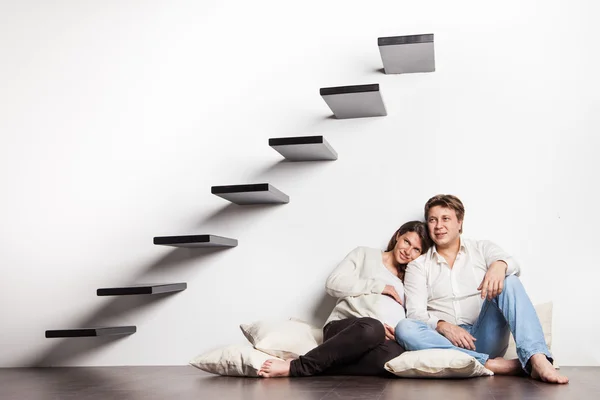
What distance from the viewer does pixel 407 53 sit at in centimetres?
315

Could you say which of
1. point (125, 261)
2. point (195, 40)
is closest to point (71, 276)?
point (125, 261)

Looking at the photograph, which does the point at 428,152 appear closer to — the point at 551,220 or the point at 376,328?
the point at 551,220

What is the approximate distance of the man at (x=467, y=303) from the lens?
2529mm

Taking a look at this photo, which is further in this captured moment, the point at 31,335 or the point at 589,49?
the point at 31,335

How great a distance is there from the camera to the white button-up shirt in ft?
9.46

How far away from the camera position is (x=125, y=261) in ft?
11.7

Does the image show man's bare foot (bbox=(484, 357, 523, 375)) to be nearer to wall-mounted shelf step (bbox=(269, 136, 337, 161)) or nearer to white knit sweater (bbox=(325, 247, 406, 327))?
white knit sweater (bbox=(325, 247, 406, 327))

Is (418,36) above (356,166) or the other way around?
above

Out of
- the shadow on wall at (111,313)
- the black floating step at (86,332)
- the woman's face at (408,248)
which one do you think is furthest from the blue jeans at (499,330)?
the black floating step at (86,332)

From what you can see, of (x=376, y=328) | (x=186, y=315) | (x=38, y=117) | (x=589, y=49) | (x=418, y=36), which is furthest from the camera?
(x=38, y=117)

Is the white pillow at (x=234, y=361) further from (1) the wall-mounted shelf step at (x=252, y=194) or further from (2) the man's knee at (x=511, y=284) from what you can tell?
(2) the man's knee at (x=511, y=284)

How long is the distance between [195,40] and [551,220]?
6.40 feet

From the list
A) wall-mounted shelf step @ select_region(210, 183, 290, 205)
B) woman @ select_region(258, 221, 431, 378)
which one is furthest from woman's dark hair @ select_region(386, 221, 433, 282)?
wall-mounted shelf step @ select_region(210, 183, 290, 205)

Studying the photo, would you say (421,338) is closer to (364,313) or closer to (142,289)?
(364,313)
